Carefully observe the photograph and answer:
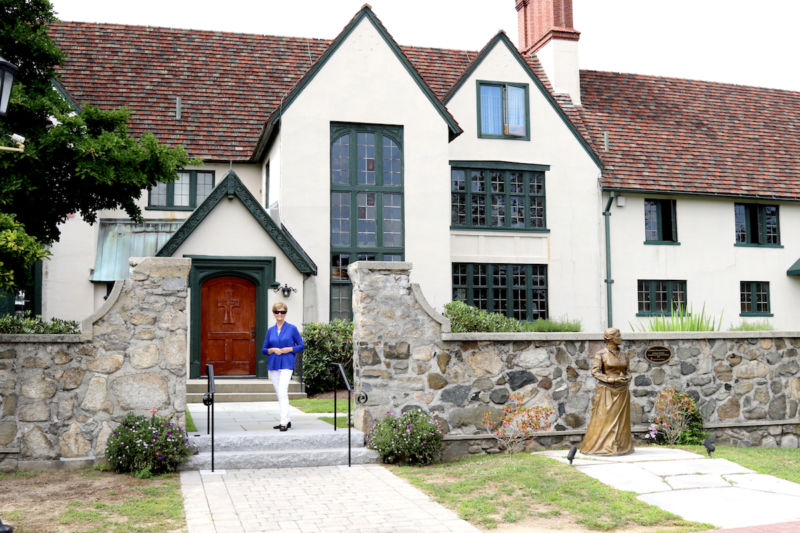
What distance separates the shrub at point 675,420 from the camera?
37.4 feet

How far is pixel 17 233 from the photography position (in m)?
9.13

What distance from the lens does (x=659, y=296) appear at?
23.7m

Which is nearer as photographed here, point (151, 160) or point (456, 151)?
point (151, 160)

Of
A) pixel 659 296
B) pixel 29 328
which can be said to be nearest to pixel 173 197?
pixel 29 328

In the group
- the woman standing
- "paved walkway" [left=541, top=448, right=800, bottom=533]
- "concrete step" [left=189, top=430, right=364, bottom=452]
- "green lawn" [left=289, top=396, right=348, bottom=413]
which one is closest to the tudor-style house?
"green lawn" [left=289, top=396, right=348, bottom=413]

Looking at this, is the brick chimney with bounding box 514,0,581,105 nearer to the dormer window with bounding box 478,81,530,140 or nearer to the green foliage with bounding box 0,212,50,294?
the dormer window with bounding box 478,81,530,140

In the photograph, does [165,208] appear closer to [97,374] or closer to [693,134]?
[97,374]

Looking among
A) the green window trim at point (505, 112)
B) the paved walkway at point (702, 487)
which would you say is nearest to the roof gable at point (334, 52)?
the green window trim at point (505, 112)

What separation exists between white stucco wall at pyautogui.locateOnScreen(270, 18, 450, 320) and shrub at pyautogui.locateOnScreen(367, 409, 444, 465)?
9.00 meters

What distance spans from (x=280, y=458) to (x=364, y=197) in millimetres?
11010

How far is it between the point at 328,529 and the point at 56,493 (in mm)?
3310

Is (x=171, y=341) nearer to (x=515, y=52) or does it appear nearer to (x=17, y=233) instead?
(x=17, y=233)

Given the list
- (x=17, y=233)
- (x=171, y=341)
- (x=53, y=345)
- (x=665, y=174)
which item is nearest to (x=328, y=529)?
(x=171, y=341)

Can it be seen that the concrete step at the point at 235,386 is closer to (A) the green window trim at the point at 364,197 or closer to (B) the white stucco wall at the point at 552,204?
(A) the green window trim at the point at 364,197
